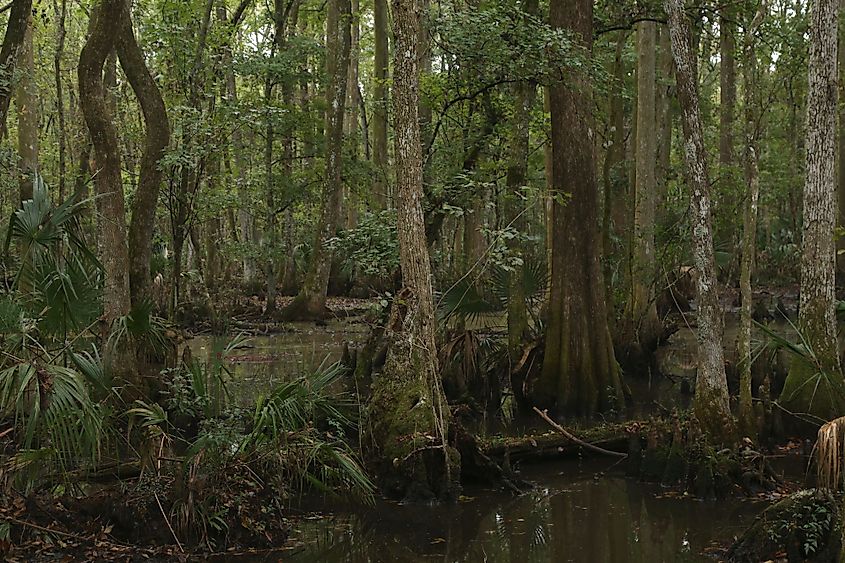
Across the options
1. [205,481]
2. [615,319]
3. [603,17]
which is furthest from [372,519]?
[603,17]

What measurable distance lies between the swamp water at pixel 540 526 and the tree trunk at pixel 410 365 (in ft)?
0.96

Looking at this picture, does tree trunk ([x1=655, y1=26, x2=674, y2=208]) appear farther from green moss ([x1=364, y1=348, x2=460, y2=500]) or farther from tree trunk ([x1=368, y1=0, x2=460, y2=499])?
green moss ([x1=364, y1=348, x2=460, y2=500])

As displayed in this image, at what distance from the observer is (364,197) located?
1906 cm

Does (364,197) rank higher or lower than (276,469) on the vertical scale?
higher

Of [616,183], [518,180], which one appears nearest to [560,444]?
[518,180]

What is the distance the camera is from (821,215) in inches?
394

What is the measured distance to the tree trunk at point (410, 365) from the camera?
8141mm

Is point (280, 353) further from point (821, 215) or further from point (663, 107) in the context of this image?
point (663, 107)

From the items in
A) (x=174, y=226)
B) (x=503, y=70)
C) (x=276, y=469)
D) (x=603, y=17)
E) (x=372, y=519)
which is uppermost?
(x=603, y=17)

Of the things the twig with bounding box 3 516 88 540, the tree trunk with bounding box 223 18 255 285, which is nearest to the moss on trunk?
the twig with bounding box 3 516 88 540

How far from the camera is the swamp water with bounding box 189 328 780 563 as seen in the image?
6959mm

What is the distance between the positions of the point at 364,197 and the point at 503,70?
8.12m

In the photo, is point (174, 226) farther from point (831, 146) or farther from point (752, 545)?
point (752, 545)

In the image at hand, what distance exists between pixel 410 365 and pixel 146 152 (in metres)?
5.67
